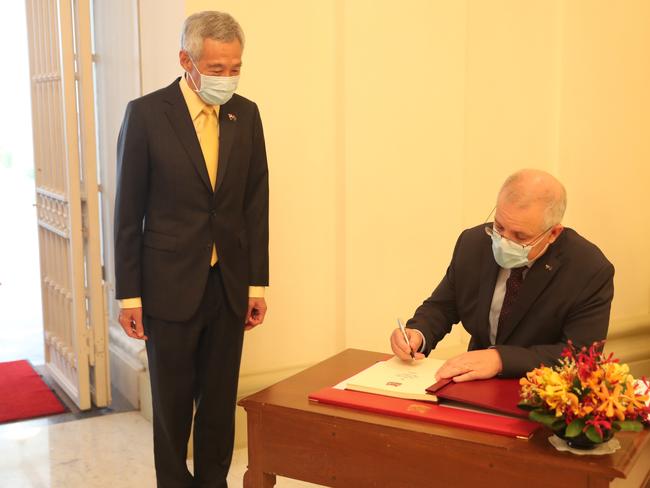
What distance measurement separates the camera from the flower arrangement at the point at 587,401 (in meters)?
2.02

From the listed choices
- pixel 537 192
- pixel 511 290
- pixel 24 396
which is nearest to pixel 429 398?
pixel 511 290

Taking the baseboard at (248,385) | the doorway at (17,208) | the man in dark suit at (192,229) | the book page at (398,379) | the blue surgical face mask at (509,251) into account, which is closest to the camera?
the book page at (398,379)

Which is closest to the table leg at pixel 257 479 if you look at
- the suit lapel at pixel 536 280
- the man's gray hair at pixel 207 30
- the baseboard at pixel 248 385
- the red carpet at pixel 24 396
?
the suit lapel at pixel 536 280

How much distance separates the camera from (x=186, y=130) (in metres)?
3.26

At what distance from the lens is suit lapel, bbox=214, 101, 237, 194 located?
331cm

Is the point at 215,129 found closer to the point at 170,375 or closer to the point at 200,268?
the point at 200,268

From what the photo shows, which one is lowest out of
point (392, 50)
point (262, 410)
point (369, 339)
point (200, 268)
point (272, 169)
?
point (369, 339)

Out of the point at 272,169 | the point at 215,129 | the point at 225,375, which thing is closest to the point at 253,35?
the point at 272,169

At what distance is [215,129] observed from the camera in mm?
3383

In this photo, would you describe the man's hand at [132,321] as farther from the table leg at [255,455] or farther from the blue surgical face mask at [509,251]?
the blue surgical face mask at [509,251]

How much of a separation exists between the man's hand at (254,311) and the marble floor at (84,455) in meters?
0.92

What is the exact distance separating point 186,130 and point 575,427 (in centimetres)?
190

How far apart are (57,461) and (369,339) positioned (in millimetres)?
1805

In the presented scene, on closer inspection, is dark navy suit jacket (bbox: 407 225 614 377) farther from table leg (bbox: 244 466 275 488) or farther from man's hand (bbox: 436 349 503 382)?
Result: table leg (bbox: 244 466 275 488)
